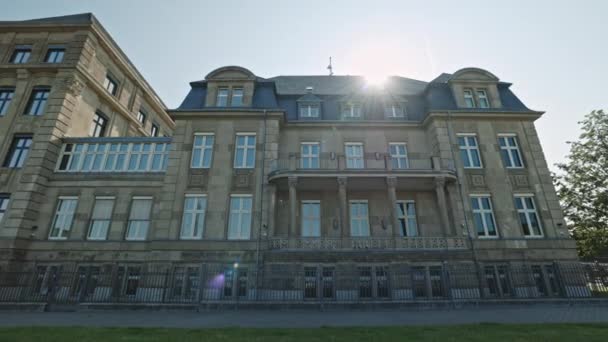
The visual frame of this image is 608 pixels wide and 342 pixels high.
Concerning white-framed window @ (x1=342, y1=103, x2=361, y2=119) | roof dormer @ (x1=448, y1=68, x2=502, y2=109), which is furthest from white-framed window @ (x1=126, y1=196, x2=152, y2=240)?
roof dormer @ (x1=448, y1=68, x2=502, y2=109)

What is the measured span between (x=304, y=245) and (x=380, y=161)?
7.63 meters

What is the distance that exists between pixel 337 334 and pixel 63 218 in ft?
63.0

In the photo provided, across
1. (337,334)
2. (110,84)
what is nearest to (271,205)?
(337,334)

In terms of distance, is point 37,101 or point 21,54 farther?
point 21,54

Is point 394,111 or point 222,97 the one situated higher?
point 222,97

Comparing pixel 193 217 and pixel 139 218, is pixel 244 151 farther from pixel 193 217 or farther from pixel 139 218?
pixel 139 218

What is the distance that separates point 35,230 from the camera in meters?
16.6

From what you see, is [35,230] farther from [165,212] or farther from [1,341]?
[1,341]

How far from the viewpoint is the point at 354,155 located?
18.6 metres

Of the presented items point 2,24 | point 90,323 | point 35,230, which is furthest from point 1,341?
point 2,24

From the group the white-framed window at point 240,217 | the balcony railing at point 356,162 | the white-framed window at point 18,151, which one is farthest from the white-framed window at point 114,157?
the balcony railing at point 356,162

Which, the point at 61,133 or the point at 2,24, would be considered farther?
the point at 2,24

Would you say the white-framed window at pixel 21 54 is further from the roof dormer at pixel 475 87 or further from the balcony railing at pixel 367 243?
the roof dormer at pixel 475 87

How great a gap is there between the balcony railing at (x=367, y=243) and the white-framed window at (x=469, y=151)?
526 centimetres
